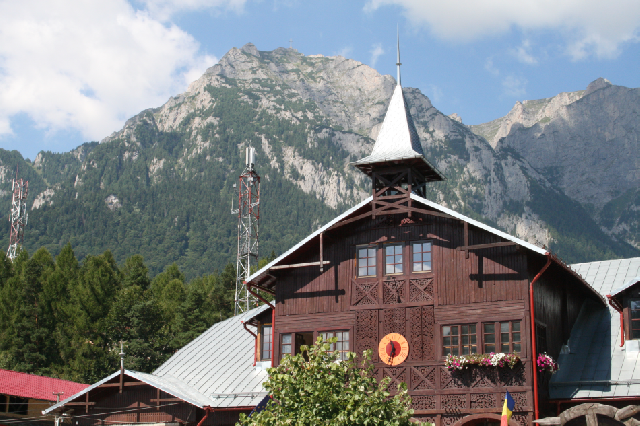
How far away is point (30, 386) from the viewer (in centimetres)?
4200

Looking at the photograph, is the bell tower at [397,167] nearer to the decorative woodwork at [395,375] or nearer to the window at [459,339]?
the window at [459,339]

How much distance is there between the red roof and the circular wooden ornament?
2170 centimetres

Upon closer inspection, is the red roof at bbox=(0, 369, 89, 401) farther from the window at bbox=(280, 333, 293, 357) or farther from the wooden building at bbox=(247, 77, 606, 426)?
the window at bbox=(280, 333, 293, 357)

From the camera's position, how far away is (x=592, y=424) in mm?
22594

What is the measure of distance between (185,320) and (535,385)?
53.8 m

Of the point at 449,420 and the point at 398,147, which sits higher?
the point at 398,147

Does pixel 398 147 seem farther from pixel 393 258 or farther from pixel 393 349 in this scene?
pixel 393 349

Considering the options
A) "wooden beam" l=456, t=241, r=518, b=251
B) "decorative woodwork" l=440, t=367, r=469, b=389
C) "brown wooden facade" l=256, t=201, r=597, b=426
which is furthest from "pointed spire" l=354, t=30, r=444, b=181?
"decorative woodwork" l=440, t=367, r=469, b=389

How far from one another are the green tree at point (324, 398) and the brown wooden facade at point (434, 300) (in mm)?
5910

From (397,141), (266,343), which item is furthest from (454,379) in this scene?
(266,343)

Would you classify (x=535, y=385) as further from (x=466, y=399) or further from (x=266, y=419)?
(x=266, y=419)

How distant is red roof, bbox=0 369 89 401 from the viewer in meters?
40.2

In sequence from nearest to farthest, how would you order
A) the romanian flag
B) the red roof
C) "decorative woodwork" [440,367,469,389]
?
the romanian flag
"decorative woodwork" [440,367,469,389]
the red roof

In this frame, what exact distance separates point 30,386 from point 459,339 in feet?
84.3
